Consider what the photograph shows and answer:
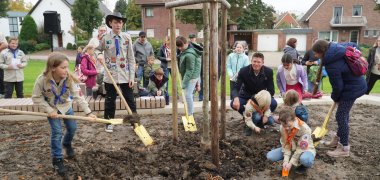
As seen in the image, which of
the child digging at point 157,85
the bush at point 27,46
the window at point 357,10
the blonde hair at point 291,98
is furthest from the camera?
the window at point 357,10

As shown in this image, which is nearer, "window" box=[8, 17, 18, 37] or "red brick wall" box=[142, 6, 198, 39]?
"red brick wall" box=[142, 6, 198, 39]

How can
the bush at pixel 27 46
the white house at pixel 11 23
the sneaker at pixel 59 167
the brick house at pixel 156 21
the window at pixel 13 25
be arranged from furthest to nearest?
1. the window at pixel 13 25
2. the white house at pixel 11 23
3. the brick house at pixel 156 21
4. the bush at pixel 27 46
5. the sneaker at pixel 59 167

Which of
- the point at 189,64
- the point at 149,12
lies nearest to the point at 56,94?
the point at 189,64

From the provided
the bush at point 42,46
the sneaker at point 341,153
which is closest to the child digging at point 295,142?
the sneaker at point 341,153

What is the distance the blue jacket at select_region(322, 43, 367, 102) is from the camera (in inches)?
159

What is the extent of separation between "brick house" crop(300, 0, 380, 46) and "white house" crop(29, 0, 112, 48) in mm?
24937

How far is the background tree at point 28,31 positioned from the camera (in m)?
36.8

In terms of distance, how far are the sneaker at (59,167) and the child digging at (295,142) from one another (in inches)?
96.9

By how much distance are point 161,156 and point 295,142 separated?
1.65 meters

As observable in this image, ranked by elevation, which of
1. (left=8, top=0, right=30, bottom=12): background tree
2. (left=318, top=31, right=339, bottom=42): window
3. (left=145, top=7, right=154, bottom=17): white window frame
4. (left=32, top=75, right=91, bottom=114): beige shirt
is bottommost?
(left=32, top=75, right=91, bottom=114): beige shirt

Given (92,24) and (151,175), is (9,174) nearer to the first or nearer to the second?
(151,175)

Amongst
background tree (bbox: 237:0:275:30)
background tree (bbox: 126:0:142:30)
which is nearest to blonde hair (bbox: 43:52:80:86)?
background tree (bbox: 237:0:275:30)

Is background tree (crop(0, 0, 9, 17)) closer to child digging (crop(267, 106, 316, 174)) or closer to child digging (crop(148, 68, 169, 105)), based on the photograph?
child digging (crop(148, 68, 169, 105))

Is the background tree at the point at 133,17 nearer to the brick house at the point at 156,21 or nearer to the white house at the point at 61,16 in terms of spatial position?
the white house at the point at 61,16
